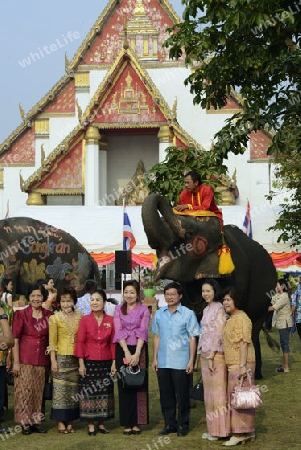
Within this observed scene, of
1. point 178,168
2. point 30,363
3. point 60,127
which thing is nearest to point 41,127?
point 60,127

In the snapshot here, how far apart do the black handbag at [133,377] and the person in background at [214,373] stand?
0.55 meters

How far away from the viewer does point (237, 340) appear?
6.77 metres

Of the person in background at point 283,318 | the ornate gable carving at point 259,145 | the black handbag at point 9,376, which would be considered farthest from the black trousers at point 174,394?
the ornate gable carving at point 259,145

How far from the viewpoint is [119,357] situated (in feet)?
23.7

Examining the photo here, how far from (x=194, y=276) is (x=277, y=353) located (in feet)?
21.6

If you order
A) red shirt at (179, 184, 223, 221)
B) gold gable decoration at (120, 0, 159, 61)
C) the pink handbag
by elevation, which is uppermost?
gold gable decoration at (120, 0, 159, 61)

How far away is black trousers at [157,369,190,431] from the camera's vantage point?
7.10m

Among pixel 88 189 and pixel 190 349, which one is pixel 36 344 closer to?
pixel 190 349

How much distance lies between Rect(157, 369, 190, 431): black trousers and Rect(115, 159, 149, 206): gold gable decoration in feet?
72.9

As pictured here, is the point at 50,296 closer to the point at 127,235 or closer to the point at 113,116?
the point at 127,235

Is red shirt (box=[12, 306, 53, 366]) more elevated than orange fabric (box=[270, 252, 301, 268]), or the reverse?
red shirt (box=[12, 306, 53, 366])

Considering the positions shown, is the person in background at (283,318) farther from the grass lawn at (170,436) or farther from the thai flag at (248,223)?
the thai flag at (248,223)

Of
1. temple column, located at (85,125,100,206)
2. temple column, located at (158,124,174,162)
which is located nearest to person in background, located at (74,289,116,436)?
temple column, located at (158,124,174,162)

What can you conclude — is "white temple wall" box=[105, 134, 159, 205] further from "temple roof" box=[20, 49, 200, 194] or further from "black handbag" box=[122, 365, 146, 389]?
"black handbag" box=[122, 365, 146, 389]
